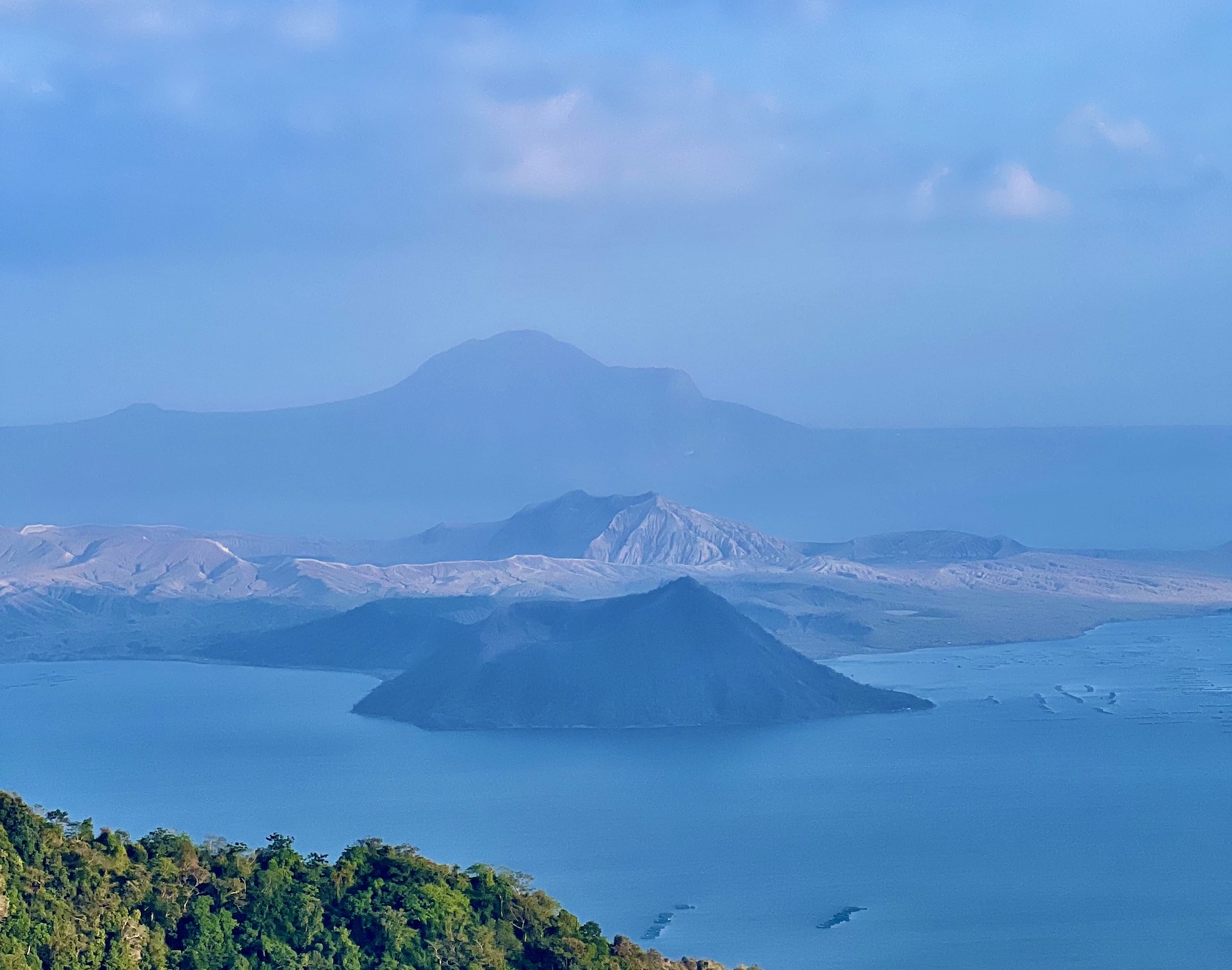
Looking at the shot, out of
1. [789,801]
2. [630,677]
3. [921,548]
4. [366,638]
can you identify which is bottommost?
[789,801]

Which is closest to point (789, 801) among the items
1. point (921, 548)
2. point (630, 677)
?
point (630, 677)

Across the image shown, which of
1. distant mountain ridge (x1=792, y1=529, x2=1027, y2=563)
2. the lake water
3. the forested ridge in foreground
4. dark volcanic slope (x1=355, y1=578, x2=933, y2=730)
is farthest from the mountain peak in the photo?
the forested ridge in foreground

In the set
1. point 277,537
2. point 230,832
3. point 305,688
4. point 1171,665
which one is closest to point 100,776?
point 230,832

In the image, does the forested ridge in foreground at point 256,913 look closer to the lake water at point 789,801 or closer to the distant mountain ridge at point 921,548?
the lake water at point 789,801

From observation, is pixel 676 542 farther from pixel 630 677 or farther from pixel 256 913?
pixel 256 913

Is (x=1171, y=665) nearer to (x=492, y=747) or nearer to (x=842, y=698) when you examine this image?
(x=842, y=698)

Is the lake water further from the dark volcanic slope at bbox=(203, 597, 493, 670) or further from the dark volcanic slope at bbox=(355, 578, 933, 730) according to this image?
the dark volcanic slope at bbox=(203, 597, 493, 670)

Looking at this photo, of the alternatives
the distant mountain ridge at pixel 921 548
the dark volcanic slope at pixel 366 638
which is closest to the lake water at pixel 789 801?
the dark volcanic slope at pixel 366 638
